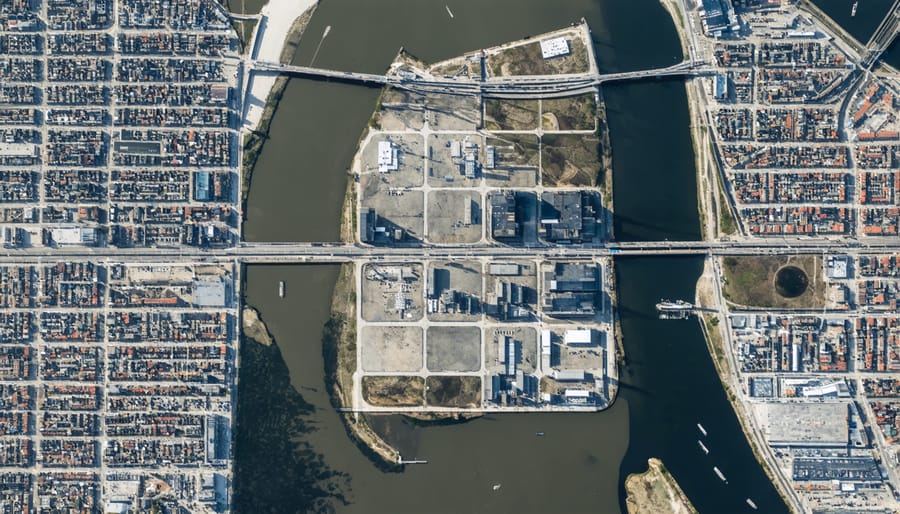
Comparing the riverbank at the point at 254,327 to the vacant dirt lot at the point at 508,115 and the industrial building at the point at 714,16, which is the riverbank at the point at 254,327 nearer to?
the vacant dirt lot at the point at 508,115

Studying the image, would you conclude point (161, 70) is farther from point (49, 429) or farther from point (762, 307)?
point (762, 307)

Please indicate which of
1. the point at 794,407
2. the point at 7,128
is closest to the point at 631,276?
the point at 794,407

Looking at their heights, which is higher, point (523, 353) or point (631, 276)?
point (631, 276)

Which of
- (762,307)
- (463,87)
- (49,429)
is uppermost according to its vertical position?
(463,87)

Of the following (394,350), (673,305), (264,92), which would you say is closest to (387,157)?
(264,92)

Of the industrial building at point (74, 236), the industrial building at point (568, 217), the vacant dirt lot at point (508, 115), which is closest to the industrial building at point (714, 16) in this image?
the vacant dirt lot at point (508, 115)

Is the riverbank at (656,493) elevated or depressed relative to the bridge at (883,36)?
depressed

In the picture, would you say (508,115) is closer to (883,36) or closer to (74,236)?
(883,36)
